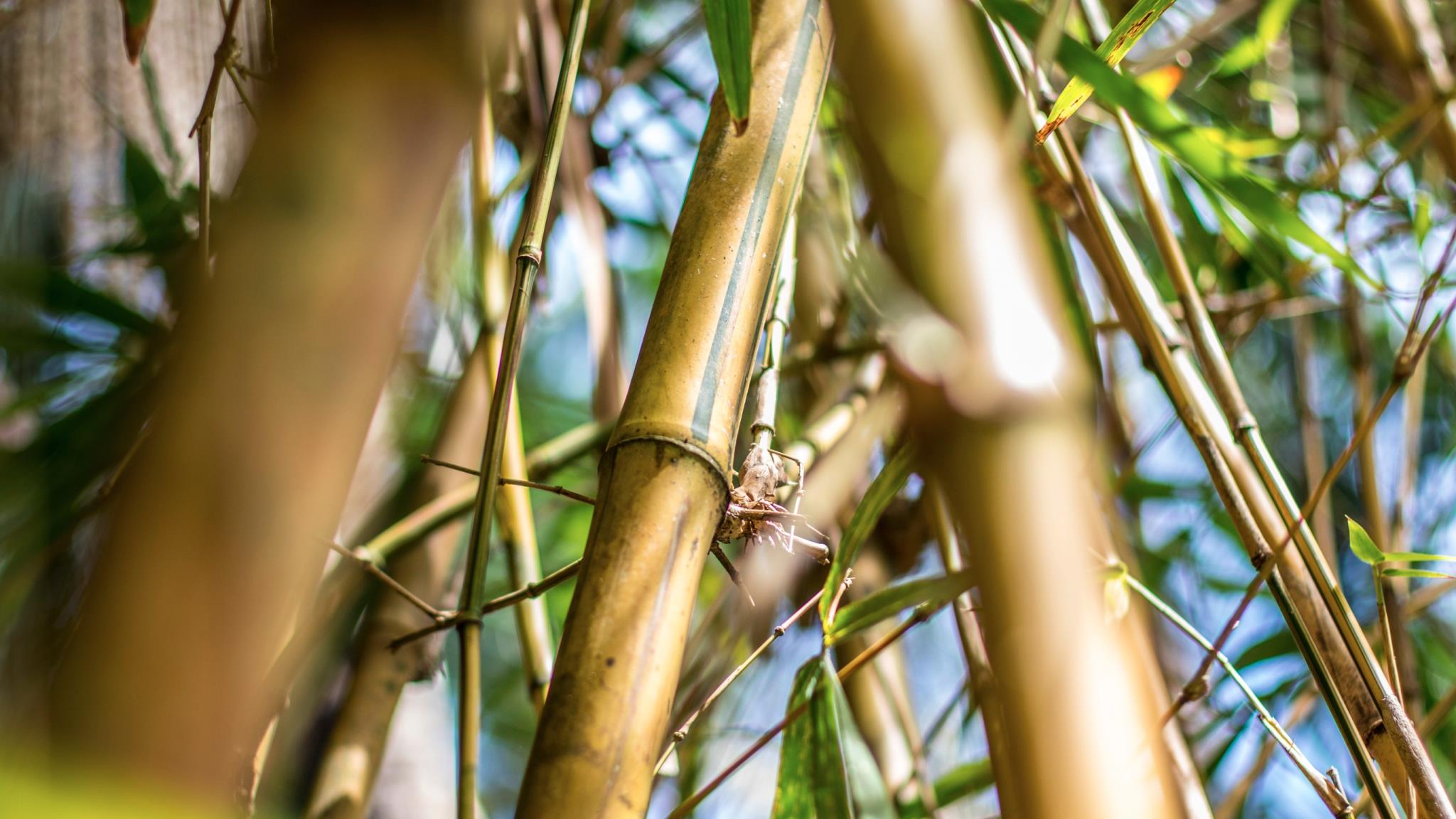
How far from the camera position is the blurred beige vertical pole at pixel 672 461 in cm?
26

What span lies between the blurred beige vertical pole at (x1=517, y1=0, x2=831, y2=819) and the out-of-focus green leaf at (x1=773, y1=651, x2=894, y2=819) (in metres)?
0.11

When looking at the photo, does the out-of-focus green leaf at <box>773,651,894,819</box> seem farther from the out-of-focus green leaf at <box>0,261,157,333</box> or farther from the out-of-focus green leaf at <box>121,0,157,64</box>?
the out-of-focus green leaf at <box>0,261,157,333</box>

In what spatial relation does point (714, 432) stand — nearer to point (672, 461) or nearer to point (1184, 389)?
point (672, 461)

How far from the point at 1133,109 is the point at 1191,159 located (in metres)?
0.03

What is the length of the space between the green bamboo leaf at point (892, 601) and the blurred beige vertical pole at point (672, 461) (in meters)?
0.12

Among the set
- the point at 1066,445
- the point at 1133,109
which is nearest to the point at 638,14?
the point at 1133,109

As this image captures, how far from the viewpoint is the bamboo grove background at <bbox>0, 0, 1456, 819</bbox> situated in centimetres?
26

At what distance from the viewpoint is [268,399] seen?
0.29 m

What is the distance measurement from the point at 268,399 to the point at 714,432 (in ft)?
0.41

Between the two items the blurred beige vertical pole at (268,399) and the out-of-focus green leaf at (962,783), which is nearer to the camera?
the blurred beige vertical pole at (268,399)

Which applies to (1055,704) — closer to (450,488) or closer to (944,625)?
(450,488)

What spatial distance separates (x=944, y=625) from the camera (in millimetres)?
1380

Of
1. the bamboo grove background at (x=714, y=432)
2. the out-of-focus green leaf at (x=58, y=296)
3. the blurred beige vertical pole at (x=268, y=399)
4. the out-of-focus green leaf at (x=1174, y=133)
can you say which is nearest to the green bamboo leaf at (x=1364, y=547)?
the bamboo grove background at (x=714, y=432)

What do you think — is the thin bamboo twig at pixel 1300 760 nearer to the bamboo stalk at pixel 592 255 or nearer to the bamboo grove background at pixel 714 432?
the bamboo grove background at pixel 714 432
